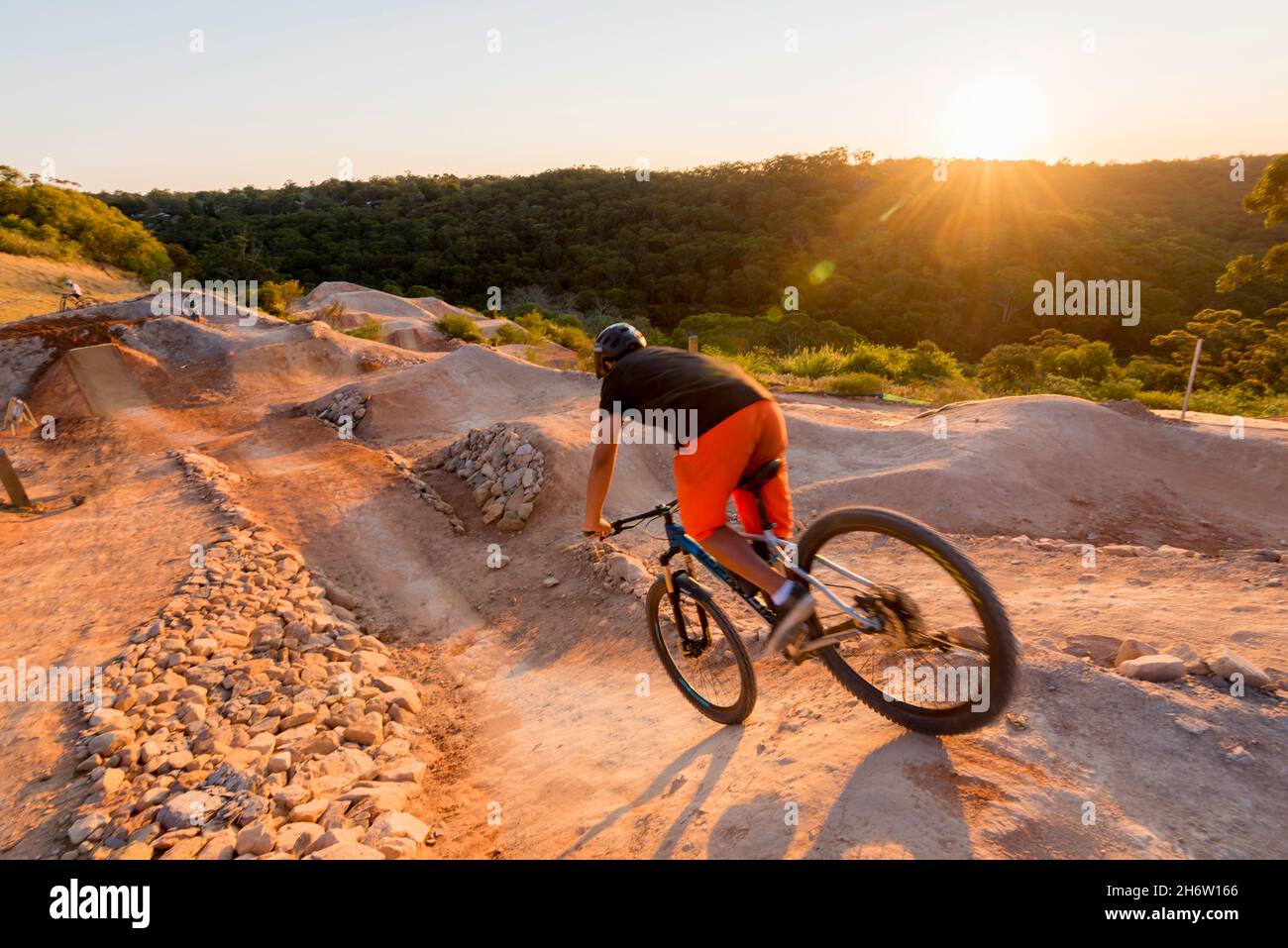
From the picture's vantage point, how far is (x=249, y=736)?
170 inches

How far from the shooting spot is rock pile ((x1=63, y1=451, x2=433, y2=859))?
11.0 ft

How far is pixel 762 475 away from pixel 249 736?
4014mm

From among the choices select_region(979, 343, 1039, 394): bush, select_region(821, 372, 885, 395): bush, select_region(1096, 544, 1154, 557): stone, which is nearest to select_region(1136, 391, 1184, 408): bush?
select_region(979, 343, 1039, 394): bush

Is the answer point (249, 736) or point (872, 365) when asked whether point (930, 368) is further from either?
point (249, 736)

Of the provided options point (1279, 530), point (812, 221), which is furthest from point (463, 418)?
point (812, 221)

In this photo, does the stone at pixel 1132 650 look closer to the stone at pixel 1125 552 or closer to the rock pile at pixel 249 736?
the stone at pixel 1125 552

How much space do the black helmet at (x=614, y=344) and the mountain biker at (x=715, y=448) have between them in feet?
0.23

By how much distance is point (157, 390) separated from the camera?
1462 centimetres

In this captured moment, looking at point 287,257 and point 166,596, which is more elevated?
point 287,257

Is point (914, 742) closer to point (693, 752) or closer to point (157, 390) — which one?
point (693, 752)

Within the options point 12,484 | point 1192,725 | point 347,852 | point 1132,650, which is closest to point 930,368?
point 1132,650

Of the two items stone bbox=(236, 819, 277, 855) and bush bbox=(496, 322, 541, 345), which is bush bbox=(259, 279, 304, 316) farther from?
stone bbox=(236, 819, 277, 855)

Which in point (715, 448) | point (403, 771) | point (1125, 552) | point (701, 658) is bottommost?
point (403, 771)
